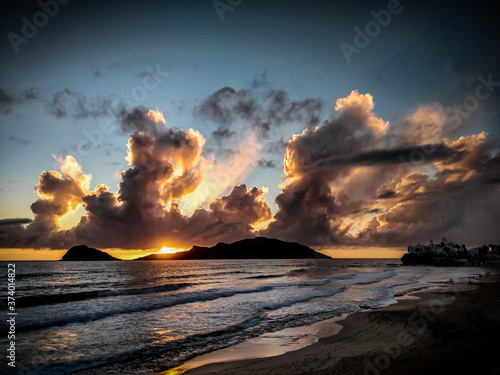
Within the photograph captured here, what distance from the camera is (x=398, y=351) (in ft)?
38.7

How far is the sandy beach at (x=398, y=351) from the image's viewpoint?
986 cm

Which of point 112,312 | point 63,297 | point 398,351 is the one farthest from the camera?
point 63,297

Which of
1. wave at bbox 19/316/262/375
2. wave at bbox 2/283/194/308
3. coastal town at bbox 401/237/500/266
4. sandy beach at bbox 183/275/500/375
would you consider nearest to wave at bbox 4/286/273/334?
wave at bbox 19/316/262/375

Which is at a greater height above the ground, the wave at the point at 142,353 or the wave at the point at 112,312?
the wave at the point at 142,353

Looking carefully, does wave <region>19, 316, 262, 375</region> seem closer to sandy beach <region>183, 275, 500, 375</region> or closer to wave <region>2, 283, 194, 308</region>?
sandy beach <region>183, 275, 500, 375</region>

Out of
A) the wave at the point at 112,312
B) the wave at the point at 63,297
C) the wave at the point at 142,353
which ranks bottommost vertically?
the wave at the point at 63,297

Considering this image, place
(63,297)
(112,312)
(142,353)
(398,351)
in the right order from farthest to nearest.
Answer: (63,297) → (112,312) → (142,353) → (398,351)

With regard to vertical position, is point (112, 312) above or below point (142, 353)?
below

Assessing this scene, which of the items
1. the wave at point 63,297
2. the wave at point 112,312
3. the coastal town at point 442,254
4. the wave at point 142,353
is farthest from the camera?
the coastal town at point 442,254

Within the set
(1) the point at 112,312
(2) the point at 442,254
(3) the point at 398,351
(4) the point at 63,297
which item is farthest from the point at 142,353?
(2) the point at 442,254

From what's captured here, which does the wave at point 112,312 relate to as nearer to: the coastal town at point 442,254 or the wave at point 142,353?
the wave at point 142,353

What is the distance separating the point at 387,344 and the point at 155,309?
779 inches

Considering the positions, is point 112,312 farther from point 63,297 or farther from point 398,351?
point 398,351

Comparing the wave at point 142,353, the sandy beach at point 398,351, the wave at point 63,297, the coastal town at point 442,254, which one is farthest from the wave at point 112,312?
the coastal town at point 442,254
